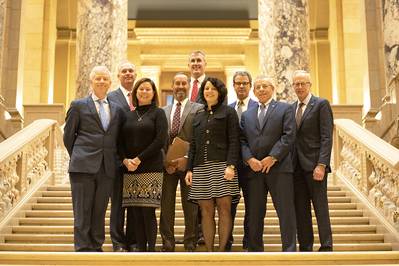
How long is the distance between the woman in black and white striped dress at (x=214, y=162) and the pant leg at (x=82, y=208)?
2.98 ft

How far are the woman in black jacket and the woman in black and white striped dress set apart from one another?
32cm

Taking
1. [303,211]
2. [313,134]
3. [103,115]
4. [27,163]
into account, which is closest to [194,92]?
[103,115]

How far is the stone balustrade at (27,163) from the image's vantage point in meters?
7.74

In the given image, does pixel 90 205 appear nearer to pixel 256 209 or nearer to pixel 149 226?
pixel 149 226

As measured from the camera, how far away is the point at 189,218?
21.7 ft

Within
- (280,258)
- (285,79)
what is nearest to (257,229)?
(280,258)

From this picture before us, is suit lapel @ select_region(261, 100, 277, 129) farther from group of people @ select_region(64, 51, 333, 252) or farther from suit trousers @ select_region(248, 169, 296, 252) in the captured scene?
suit trousers @ select_region(248, 169, 296, 252)

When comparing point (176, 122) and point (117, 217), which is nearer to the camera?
point (117, 217)

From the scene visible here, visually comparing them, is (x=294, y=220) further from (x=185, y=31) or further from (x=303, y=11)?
(x=185, y=31)

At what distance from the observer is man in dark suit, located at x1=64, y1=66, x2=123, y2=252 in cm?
611

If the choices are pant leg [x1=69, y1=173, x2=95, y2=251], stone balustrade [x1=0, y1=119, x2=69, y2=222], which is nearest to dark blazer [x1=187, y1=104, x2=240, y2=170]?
pant leg [x1=69, y1=173, x2=95, y2=251]

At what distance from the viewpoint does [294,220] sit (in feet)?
20.5

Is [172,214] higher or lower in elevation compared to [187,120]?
lower

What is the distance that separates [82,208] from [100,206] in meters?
0.17
